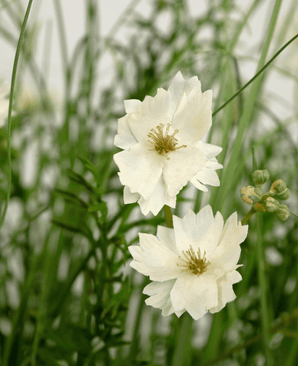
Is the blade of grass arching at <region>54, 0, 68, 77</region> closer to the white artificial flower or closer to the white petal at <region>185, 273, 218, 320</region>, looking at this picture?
the white artificial flower

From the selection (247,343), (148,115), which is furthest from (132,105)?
(247,343)

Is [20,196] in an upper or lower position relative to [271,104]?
lower

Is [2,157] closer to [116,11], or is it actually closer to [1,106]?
[1,106]

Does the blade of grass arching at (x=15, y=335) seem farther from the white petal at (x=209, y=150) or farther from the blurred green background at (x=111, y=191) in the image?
the white petal at (x=209, y=150)

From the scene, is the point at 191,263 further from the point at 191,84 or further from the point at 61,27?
the point at 61,27

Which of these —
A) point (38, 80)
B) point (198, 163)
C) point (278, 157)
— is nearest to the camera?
point (198, 163)

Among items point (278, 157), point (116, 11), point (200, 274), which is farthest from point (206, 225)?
point (116, 11)
